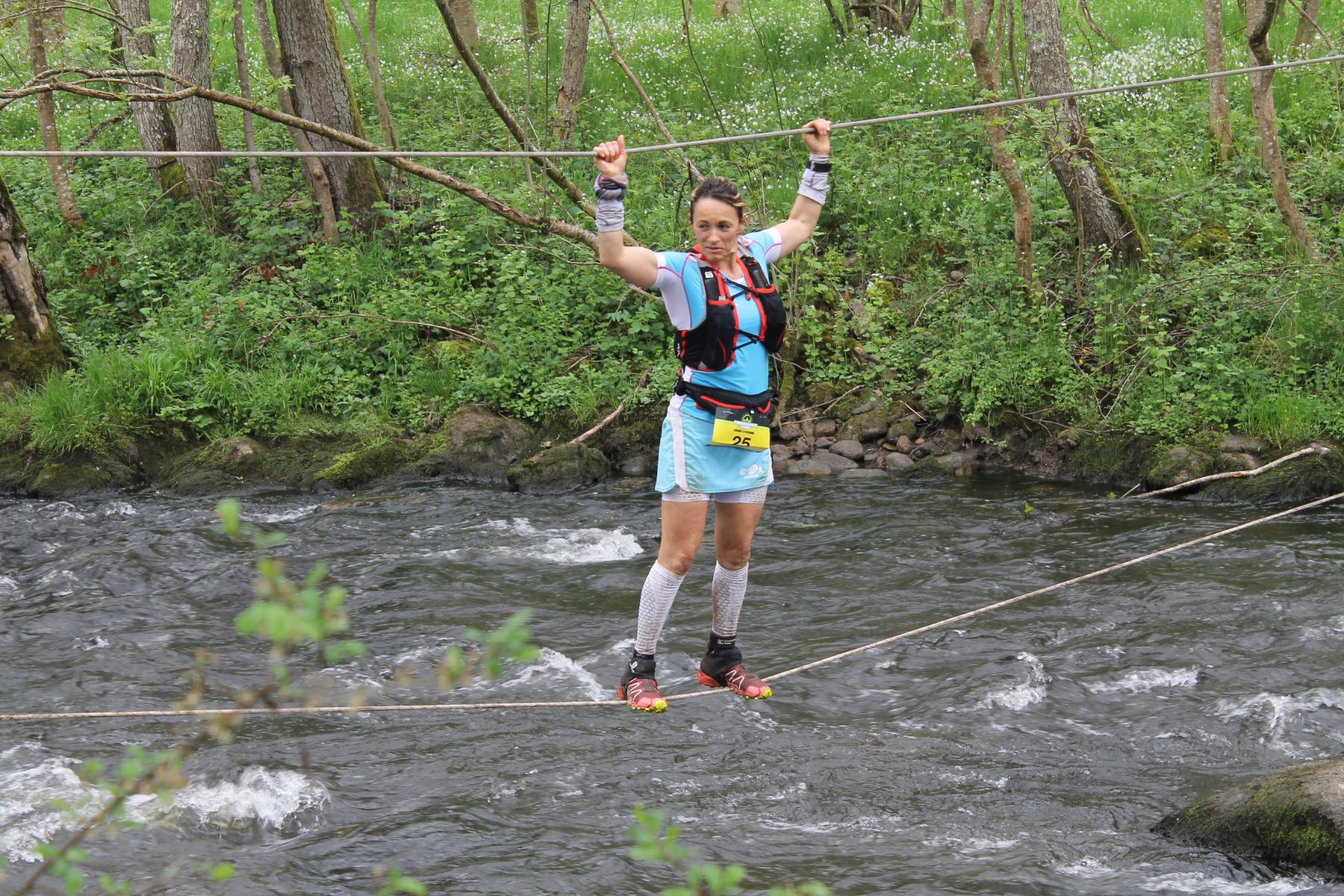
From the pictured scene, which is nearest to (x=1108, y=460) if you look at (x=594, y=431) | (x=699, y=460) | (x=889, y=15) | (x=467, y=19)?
(x=594, y=431)

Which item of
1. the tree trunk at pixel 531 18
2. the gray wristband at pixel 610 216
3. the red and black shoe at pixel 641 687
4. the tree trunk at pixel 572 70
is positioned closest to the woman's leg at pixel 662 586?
the red and black shoe at pixel 641 687

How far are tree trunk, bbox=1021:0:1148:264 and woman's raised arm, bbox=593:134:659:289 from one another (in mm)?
6592

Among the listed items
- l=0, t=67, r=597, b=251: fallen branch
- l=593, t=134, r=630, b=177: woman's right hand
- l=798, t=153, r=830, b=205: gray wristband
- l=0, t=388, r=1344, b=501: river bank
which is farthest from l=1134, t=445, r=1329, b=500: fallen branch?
l=593, t=134, r=630, b=177: woman's right hand

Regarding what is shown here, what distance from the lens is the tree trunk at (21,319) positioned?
10.0m

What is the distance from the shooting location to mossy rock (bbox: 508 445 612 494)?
918cm

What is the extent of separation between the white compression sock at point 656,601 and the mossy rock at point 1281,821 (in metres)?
1.87

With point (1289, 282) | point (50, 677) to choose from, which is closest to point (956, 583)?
point (1289, 282)

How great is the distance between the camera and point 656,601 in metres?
4.44

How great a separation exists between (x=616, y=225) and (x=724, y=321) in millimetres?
474

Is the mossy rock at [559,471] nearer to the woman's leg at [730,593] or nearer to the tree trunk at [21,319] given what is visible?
the tree trunk at [21,319]

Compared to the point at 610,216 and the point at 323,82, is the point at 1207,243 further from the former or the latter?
the point at 323,82

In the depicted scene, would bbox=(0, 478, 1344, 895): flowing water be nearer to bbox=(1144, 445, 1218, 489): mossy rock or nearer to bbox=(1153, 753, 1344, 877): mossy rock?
bbox=(1153, 753, 1344, 877): mossy rock

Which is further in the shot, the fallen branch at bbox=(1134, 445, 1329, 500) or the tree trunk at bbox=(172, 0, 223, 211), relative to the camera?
the tree trunk at bbox=(172, 0, 223, 211)

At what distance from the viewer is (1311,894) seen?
3721mm
